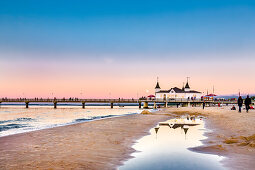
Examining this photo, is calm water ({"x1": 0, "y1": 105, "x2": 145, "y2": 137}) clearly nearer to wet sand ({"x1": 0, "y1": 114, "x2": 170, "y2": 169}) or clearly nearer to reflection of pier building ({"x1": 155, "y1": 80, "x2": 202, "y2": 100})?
wet sand ({"x1": 0, "y1": 114, "x2": 170, "y2": 169})

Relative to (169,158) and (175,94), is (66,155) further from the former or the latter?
(175,94)

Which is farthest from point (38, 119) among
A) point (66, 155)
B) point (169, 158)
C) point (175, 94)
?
point (175, 94)

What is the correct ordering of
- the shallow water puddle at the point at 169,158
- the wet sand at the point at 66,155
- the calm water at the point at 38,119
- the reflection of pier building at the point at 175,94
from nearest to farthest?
the wet sand at the point at 66,155 → the shallow water puddle at the point at 169,158 → the calm water at the point at 38,119 → the reflection of pier building at the point at 175,94

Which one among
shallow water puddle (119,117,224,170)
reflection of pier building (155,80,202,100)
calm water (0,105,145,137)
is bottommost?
calm water (0,105,145,137)

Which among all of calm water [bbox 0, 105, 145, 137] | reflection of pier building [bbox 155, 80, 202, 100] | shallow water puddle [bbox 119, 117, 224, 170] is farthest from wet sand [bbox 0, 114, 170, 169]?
reflection of pier building [bbox 155, 80, 202, 100]

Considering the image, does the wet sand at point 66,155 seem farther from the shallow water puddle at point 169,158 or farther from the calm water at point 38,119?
the calm water at point 38,119

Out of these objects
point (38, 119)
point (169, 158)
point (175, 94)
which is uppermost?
point (175, 94)

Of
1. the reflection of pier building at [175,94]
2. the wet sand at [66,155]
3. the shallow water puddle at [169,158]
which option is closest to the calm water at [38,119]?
the wet sand at [66,155]

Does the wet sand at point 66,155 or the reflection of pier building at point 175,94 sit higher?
the reflection of pier building at point 175,94

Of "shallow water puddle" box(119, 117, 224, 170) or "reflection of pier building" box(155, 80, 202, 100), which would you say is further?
"reflection of pier building" box(155, 80, 202, 100)

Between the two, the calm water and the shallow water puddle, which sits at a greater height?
the shallow water puddle

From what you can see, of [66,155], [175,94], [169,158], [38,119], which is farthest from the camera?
[175,94]

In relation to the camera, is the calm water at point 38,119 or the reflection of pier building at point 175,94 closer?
the calm water at point 38,119

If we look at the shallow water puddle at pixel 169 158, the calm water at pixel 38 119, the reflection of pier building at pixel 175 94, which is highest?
the reflection of pier building at pixel 175 94
